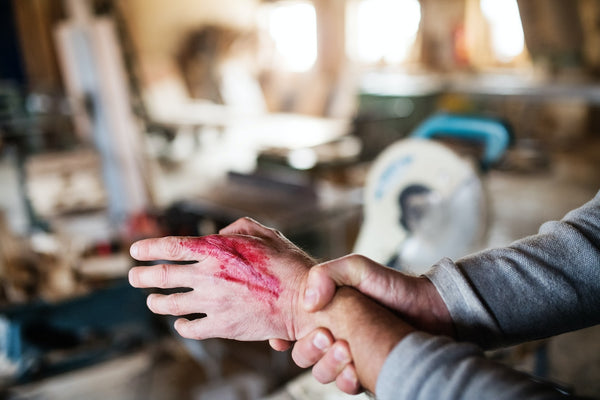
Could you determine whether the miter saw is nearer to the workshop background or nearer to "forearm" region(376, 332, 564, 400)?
the workshop background

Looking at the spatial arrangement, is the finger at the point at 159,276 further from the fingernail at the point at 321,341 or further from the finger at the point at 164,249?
the fingernail at the point at 321,341

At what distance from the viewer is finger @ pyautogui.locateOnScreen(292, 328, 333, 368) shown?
849 mm

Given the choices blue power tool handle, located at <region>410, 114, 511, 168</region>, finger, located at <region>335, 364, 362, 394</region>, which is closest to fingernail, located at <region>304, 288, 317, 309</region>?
finger, located at <region>335, 364, 362, 394</region>

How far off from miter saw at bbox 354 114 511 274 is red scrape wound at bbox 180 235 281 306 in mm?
733

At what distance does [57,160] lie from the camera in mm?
5016

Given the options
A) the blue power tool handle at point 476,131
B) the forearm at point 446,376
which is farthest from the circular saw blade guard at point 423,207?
the forearm at point 446,376

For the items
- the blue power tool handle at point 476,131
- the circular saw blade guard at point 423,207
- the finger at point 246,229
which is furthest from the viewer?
the blue power tool handle at point 476,131

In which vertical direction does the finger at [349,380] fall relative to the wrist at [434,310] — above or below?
below

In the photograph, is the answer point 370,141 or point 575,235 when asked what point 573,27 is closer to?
point 370,141

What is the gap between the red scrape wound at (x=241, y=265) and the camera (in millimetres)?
885

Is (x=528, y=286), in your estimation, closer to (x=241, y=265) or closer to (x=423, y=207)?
(x=241, y=265)

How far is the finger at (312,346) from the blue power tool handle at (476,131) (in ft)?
3.64

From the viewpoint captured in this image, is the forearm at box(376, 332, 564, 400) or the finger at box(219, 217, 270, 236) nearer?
the forearm at box(376, 332, 564, 400)

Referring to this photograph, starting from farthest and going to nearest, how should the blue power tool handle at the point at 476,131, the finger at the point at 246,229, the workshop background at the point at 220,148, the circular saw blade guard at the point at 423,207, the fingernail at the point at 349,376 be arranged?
the workshop background at the point at 220,148
the blue power tool handle at the point at 476,131
the circular saw blade guard at the point at 423,207
the finger at the point at 246,229
the fingernail at the point at 349,376
